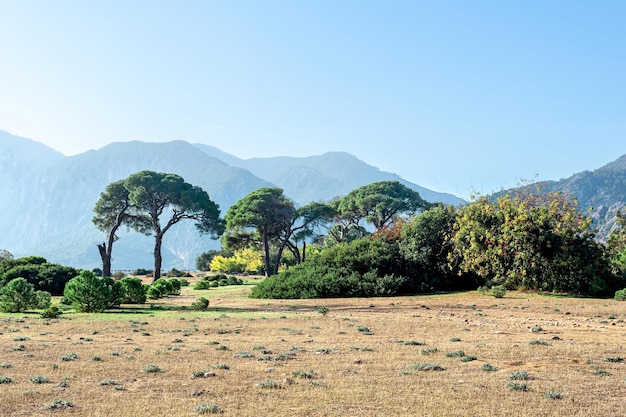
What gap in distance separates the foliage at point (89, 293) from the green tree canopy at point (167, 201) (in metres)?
34.3

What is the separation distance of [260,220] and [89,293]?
124ft

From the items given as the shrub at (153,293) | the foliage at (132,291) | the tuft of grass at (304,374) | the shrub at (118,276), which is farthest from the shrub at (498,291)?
the shrub at (118,276)

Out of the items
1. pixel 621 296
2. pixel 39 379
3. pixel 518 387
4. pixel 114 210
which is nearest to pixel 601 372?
pixel 518 387

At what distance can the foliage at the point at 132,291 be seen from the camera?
2666 centimetres

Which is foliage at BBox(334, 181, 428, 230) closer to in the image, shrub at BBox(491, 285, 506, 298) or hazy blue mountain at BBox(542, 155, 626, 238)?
shrub at BBox(491, 285, 506, 298)

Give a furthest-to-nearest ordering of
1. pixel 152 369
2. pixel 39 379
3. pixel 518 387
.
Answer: pixel 152 369, pixel 39 379, pixel 518 387

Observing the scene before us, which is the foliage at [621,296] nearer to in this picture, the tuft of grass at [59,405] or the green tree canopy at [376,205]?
the tuft of grass at [59,405]

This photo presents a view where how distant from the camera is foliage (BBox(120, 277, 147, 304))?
1049 inches

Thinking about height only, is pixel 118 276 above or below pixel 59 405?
above

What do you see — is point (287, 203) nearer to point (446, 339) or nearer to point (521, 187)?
point (521, 187)

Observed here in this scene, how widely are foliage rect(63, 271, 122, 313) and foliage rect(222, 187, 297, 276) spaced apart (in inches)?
1433

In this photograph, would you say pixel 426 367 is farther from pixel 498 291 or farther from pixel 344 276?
pixel 344 276

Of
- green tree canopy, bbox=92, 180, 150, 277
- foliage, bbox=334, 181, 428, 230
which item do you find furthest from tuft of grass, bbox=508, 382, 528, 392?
foliage, bbox=334, 181, 428, 230

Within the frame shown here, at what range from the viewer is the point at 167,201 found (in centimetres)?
5984
